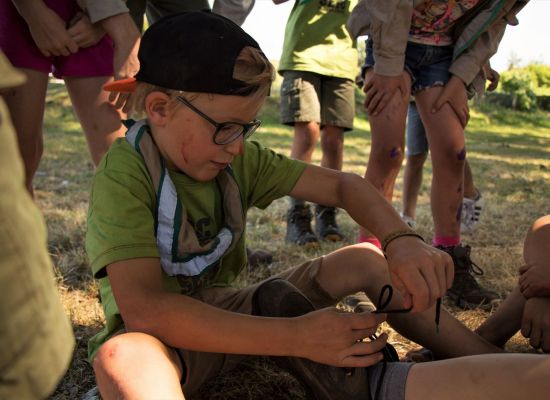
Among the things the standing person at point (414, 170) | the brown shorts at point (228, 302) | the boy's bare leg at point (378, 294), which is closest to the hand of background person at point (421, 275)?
the boy's bare leg at point (378, 294)

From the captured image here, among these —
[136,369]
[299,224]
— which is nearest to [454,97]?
[299,224]

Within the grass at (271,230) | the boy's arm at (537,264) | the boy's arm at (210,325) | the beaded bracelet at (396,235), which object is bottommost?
the grass at (271,230)

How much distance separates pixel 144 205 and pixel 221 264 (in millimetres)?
430

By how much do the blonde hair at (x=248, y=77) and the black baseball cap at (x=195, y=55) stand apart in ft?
0.04

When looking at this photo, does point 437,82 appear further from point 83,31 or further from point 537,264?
point 83,31

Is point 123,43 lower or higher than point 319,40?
lower

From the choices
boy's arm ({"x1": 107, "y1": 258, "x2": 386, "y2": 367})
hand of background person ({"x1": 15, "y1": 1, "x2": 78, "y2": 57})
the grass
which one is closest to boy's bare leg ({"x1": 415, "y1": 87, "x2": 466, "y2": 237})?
the grass

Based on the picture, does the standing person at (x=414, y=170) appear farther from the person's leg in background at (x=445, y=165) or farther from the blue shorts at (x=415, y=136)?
the person's leg in background at (x=445, y=165)

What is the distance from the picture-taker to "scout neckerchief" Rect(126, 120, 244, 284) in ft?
5.31

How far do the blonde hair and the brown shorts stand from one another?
0.58 metres

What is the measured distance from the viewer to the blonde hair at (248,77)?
1.62 m

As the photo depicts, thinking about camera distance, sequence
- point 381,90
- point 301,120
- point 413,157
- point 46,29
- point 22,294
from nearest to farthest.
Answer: point 22,294 < point 46,29 < point 381,90 < point 301,120 < point 413,157

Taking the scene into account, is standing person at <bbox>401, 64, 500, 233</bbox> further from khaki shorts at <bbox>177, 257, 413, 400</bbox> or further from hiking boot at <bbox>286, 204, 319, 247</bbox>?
khaki shorts at <bbox>177, 257, 413, 400</bbox>

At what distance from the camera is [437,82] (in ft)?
9.11
